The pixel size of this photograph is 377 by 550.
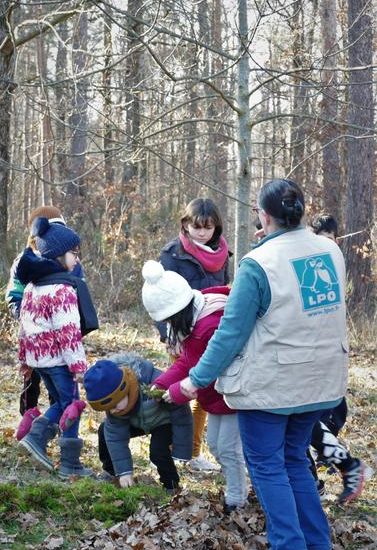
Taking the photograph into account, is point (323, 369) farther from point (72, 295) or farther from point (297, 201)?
point (72, 295)

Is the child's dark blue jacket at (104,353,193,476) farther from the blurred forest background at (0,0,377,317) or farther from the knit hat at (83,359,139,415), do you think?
the blurred forest background at (0,0,377,317)

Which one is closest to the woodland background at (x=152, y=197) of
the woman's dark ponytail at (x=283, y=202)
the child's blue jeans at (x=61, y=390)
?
the child's blue jeans at (x=61, y=390)

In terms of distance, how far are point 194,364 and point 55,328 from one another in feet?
4.40

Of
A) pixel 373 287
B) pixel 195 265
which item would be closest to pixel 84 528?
pixel 195 265

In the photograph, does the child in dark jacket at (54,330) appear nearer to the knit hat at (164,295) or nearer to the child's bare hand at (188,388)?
the knit hat at (164,295)

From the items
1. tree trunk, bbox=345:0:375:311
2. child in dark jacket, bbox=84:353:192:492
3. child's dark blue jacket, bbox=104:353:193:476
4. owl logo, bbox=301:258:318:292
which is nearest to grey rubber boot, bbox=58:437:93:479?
child in dark jacket, bbox=84:353:192:492

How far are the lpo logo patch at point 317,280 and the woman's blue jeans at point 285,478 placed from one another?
22.8 inches

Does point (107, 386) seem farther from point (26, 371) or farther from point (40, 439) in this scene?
point (26, 371)

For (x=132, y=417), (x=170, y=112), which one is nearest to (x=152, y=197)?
(x=170, y=112)

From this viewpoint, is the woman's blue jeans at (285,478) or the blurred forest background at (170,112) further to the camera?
the blurred forest background at (170,112)

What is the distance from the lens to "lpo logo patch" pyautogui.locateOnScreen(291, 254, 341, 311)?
3678 millimetres

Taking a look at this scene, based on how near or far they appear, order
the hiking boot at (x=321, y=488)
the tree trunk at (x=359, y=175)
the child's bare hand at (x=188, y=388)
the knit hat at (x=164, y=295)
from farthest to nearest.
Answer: the tree trunk at (x=359, y=175) < the hiking boot at (x=321, y=488) < the knit hat at (x=164, y=295) < the child's bare hand at (x=188, y=388)

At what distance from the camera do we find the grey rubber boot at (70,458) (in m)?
5.40

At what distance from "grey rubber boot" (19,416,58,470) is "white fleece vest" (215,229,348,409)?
7.27ft
